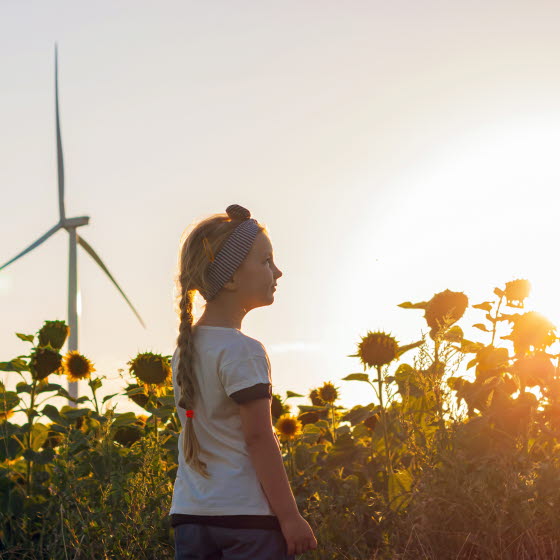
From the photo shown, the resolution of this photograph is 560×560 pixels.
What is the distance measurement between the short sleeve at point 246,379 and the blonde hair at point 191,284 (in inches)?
7.1

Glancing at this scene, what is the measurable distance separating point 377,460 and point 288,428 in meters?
1.26

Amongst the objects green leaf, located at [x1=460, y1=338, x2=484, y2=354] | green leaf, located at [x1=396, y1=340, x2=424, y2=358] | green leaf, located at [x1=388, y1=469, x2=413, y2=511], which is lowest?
green leaf, located at [x1=388, y1=469, x2=413, y2=511]

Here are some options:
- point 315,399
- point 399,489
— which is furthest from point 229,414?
point 315,399

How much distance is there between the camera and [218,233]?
11.6 feet

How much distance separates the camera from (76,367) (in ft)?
23.9

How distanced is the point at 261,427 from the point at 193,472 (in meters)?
0.40

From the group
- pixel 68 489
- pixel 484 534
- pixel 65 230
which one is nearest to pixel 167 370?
pixel 68 489

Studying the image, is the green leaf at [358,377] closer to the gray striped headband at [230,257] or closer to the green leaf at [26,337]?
the gray striped headband at [230,257]

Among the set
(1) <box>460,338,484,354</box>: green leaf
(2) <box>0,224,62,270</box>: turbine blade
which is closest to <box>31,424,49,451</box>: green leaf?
(1) <box>460,338,484,354</box>: green leaf

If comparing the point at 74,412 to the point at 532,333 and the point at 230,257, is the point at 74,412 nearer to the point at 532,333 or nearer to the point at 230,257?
the point at 532,333

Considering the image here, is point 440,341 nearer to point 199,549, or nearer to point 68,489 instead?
point 199,549

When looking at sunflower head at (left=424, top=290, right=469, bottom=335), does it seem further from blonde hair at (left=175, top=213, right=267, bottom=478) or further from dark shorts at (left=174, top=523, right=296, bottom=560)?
dark shorts at (left=174, top=523, right=296, bottom=560)

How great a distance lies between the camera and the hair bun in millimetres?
3566

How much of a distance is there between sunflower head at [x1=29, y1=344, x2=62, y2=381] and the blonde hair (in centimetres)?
335
